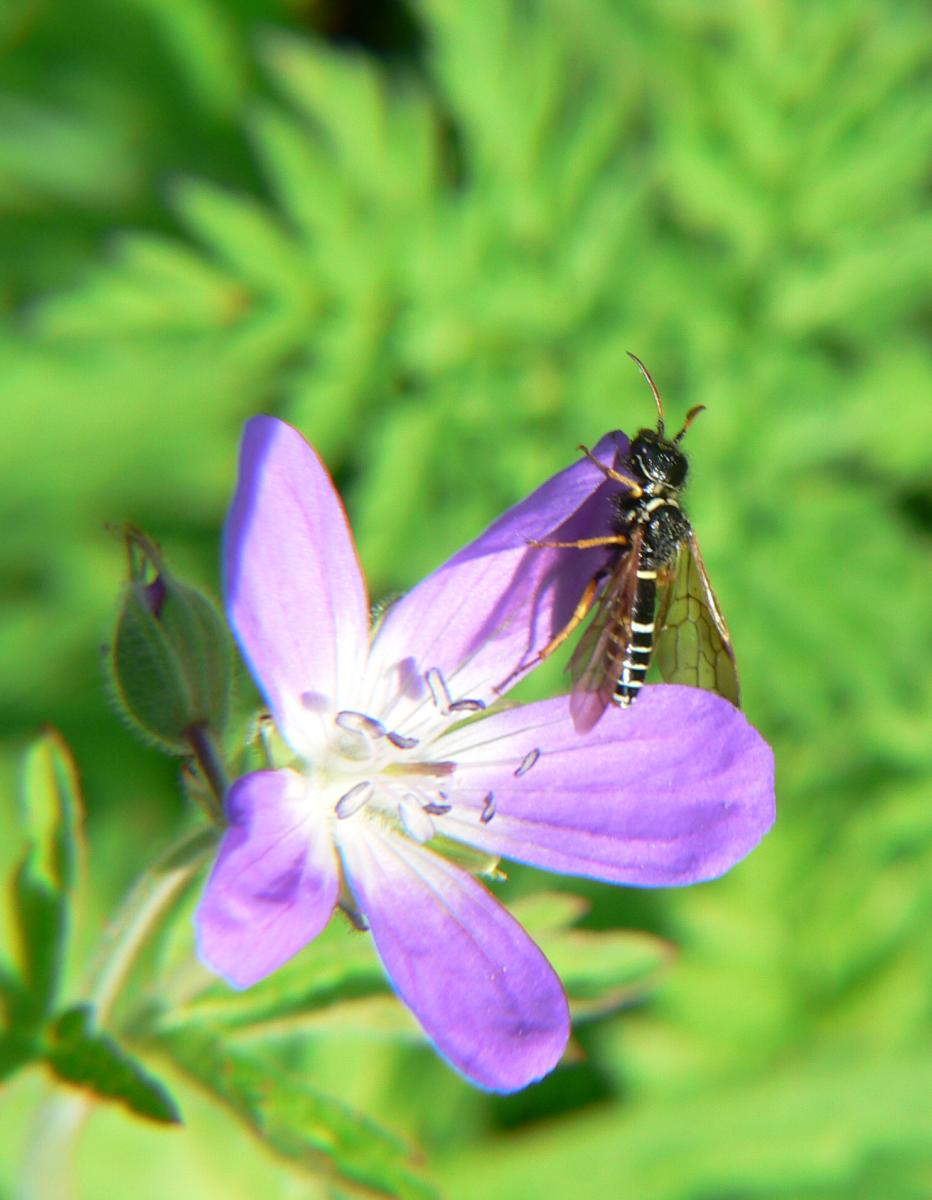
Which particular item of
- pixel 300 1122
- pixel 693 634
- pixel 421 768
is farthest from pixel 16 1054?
pixel 693 634

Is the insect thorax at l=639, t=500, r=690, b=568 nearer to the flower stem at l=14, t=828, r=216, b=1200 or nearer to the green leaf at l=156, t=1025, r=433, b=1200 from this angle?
the flower stem at l=14, t=828, r=216, b=1200

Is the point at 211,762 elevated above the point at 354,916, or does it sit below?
above

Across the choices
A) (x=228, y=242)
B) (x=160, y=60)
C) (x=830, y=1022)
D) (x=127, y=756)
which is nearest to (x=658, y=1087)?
(x=830, y=1022)

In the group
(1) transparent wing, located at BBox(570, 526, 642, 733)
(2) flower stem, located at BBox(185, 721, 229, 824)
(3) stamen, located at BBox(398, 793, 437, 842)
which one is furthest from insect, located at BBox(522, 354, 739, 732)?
(2) flower stem, located at BBox(185, 721, 229, 824)

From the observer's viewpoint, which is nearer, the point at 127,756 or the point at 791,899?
the point at 791,899

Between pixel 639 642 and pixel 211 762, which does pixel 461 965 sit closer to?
pixel 211 762

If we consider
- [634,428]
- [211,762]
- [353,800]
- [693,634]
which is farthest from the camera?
[634,428]

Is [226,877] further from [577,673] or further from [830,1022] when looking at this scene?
[830,1022]
